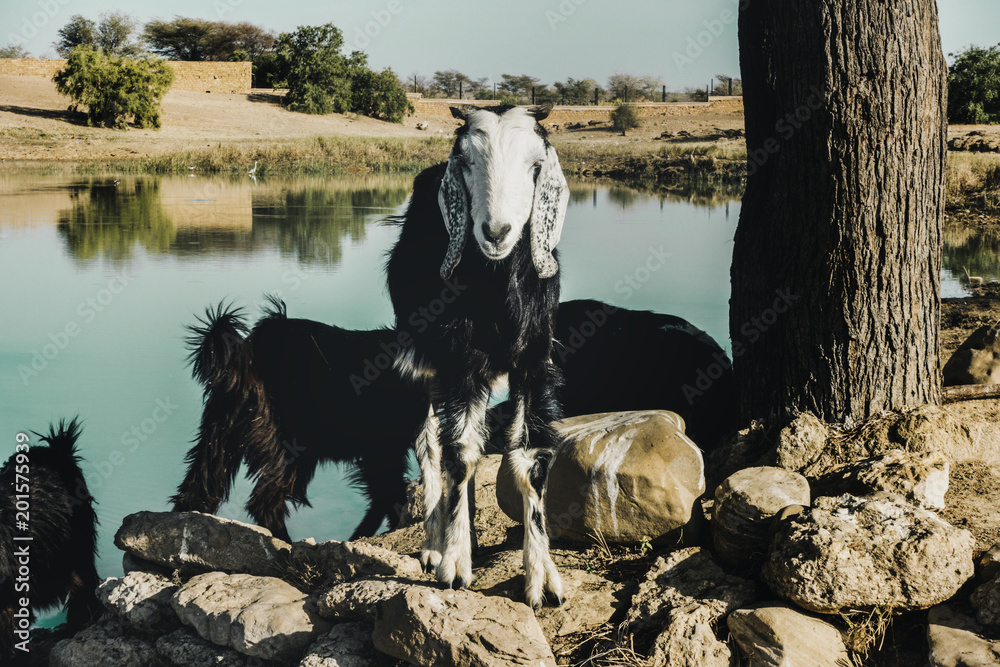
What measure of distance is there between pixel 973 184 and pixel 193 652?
22.9 metres

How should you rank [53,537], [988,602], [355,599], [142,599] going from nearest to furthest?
[988,602] → [355,599] → [142,599] → [53,537]

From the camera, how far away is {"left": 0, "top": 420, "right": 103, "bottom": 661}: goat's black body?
5383 mm

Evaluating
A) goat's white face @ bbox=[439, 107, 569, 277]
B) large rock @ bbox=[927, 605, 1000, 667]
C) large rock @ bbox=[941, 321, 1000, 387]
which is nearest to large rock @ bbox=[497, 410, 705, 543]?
goat's white face @ bbox=[439, 107, 569, 277]

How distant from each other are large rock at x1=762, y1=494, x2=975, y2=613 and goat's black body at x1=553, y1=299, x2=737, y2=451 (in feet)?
7.69

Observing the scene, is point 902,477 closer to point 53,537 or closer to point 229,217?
point 53,537

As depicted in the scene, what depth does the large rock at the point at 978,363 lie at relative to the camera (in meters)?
5.82

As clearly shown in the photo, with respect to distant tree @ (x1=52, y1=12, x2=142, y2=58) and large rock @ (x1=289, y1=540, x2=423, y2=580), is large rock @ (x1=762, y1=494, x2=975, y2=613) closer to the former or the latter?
large rock @ (x1=289, y1=540, x2=423, y2=580)

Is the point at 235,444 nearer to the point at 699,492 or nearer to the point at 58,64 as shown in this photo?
the point at 699,492

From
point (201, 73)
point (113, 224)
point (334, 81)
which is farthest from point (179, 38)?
point (113, 224)

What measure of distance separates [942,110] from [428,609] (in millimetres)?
4650

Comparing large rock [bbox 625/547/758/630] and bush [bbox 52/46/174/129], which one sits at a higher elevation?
bush [bbox 52/46/174/129]

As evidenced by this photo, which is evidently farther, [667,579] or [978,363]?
[978,363]

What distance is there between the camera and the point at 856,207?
16.2 feet

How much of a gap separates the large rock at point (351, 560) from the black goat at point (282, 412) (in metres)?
0.80
